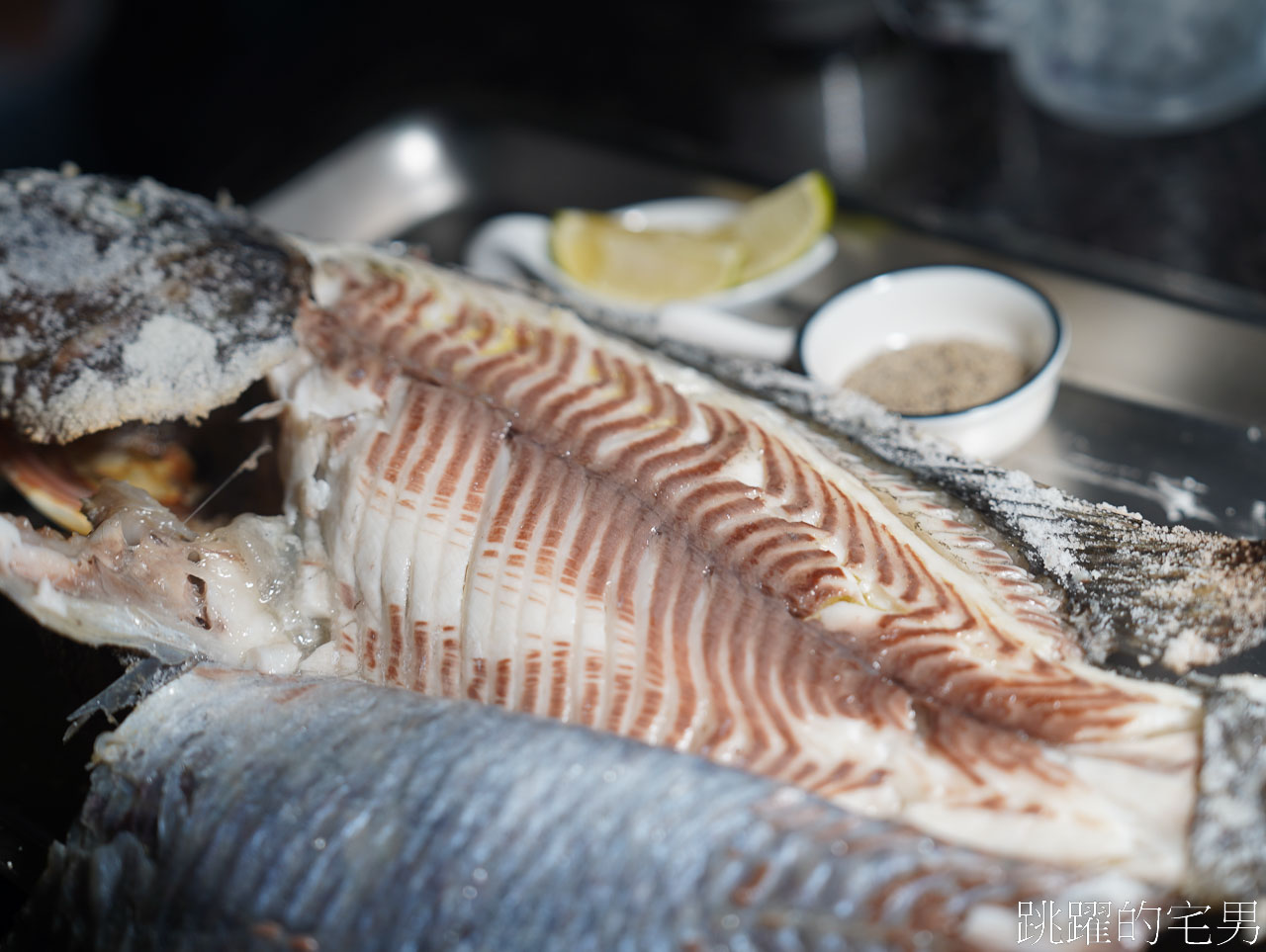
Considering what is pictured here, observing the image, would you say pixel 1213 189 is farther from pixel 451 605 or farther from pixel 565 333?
pixel 451 605

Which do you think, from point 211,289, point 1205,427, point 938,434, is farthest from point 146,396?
point 1205,427

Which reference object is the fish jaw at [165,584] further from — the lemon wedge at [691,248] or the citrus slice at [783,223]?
the citrus slice at [783,223]

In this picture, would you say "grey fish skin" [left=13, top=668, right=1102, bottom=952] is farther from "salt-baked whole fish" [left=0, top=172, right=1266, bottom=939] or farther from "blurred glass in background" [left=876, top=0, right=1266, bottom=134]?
"blurred glass in background" [left=876, top=0, right=1266, bottom=134]

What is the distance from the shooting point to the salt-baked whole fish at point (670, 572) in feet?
5.17

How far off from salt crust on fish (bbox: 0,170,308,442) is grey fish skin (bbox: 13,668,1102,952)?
80 centimetres

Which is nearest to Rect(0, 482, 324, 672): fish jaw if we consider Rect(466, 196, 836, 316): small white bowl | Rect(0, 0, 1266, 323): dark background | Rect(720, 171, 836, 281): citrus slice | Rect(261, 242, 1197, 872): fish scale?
Rect(261, 242, 1197, 872): fish scale

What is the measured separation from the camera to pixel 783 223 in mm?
3246

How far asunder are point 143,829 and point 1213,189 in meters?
3.86

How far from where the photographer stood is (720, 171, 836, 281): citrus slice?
318 cm

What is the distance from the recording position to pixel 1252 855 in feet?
4.53

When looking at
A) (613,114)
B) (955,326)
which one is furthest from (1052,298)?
(613,114)

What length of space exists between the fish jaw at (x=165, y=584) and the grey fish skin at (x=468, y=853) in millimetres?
274

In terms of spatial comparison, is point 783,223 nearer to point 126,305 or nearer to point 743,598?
point 743,598

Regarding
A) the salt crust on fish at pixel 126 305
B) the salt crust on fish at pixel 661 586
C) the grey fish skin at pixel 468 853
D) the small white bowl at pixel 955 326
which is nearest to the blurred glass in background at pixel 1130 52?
the small white bowl at pixel 955 326
